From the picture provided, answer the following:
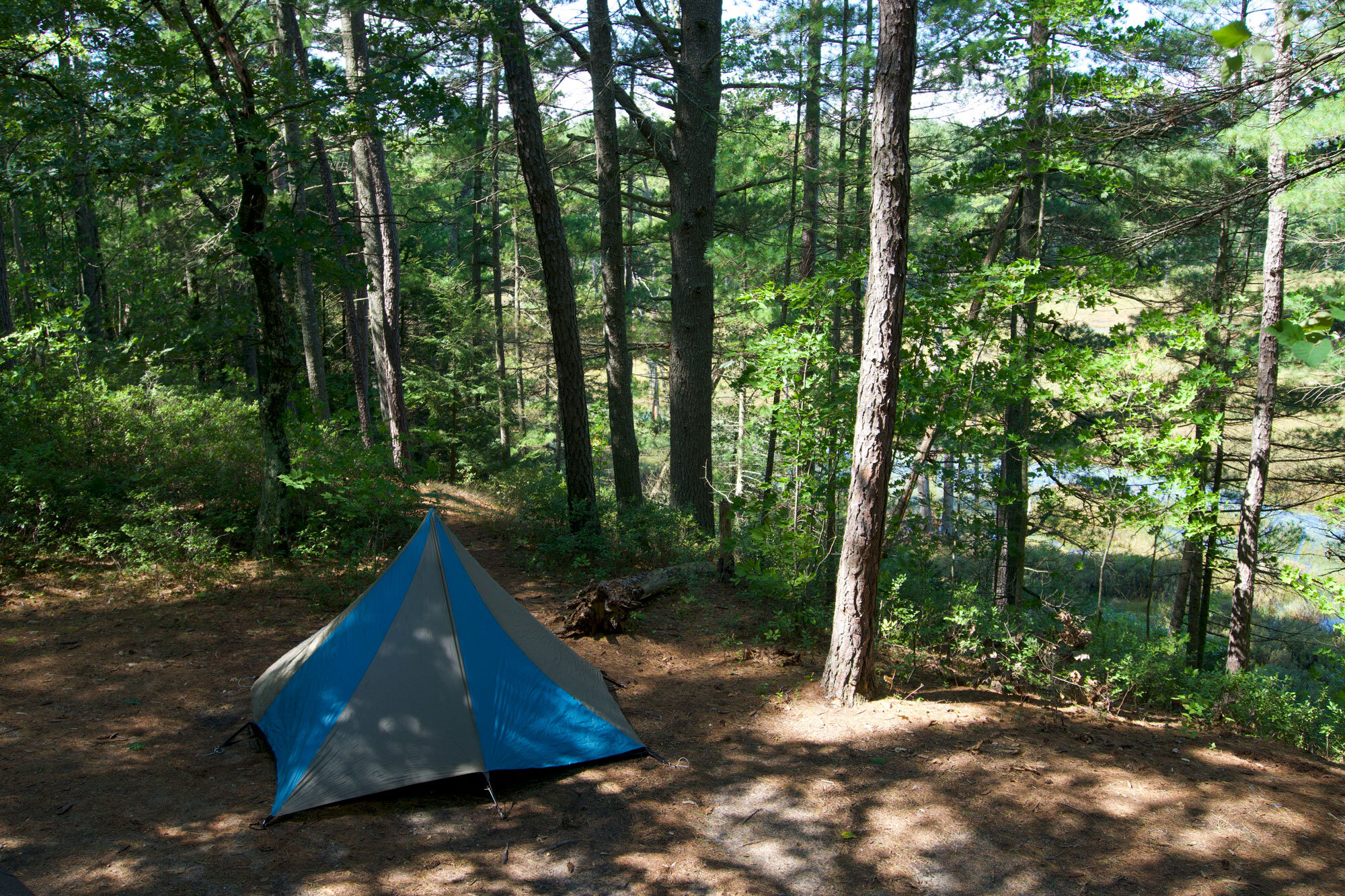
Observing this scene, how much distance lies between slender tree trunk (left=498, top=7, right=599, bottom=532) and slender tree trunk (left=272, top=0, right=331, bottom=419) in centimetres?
224

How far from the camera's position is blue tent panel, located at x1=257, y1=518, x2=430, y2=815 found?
4621mm

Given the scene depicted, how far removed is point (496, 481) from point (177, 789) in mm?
11481

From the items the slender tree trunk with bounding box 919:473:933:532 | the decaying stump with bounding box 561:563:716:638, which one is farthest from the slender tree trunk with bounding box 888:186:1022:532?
the decaying stump with bounding box 561:563:716:638

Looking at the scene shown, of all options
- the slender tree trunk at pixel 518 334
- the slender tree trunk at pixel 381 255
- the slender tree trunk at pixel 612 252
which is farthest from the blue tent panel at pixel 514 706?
the slender tree trunk at pixel 518 334

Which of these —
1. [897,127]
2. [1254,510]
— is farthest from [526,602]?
[1254,510]

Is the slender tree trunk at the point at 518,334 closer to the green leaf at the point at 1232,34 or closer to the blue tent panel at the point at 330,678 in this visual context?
the blue tent panel at the point at 330,678

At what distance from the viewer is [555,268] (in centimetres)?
915

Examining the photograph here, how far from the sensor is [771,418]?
738cm

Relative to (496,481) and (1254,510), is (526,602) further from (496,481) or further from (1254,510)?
(1254,510)

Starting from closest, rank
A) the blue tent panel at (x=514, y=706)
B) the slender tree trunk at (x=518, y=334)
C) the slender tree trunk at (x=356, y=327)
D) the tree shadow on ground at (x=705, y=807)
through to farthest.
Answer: the tree shadow on ground at (x=705, y=807), the blue tent panel at (x=514, y=706), the slender tree trunk at (x=356, y=327), the slender tree trunk at (x=518, y=334)

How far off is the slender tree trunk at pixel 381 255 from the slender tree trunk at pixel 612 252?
3.25m

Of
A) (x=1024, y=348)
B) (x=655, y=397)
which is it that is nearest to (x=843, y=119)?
(x=1024, y=348)

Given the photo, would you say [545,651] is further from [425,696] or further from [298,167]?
[298,167]

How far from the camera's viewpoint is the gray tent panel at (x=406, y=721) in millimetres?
4500
